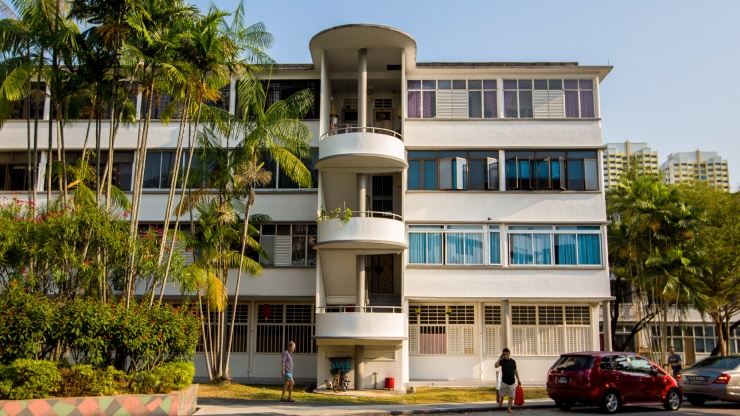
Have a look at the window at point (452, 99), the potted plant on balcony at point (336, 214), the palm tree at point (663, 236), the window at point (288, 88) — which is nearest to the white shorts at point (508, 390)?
the potted plant on balcony at point (336, 214)

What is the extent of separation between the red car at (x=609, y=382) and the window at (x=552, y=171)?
9.43 meters

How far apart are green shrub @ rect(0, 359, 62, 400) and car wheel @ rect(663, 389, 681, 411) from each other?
51.3ft

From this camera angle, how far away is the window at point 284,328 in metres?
28.3

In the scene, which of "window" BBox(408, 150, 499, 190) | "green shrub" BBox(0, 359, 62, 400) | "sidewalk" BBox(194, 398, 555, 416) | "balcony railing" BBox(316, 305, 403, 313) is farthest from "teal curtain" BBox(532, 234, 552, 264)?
"green shrub" BBox(0, 359, 62, 400)

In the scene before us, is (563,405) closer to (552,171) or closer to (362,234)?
(362,234)

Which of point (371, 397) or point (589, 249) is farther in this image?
point (589, 249)

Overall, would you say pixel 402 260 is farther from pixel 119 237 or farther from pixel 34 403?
pixel 34 403

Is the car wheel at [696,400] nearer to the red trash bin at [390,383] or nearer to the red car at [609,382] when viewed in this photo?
the red car at [609,382]

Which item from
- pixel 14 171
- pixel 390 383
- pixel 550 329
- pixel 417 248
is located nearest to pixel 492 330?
pixel 550 329

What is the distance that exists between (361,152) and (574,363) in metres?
10.3

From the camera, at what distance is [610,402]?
18.5 m

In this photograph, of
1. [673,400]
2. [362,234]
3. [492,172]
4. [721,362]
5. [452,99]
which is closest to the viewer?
[673,400]

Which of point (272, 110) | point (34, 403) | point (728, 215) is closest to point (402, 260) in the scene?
point (272, 110)

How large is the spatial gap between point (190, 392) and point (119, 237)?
14.4ft
